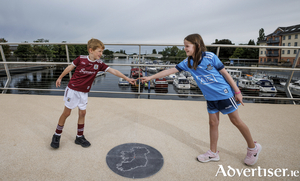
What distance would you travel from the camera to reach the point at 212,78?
5.70ft

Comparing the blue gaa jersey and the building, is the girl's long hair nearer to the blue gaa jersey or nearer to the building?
the blue gaa jersey

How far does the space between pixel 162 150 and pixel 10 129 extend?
2.26 m

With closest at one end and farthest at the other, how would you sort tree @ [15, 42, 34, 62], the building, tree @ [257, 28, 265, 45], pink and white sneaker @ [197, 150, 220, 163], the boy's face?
pink and white sneaker @ [197, 150, 220, 163] < the boy's face < tree @ [15, 42, 34, 62] < the building < tree @ [257, 28, 265, 45]

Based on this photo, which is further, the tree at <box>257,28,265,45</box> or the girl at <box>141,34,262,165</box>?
the tree at <box>257,28,265,45</box>

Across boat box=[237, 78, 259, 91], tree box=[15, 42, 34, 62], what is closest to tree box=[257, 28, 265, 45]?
tree box=[15, 42, 34, 62]

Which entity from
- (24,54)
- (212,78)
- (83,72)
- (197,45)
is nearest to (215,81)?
(212,78)

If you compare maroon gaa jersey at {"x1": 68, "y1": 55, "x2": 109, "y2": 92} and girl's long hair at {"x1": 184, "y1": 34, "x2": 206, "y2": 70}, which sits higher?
girl's long hair at {"x1": 184, "y1": 34, "x2": 206, "y2": 70}

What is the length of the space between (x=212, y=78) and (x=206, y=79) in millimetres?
60

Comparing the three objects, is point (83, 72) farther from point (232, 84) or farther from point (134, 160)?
point (232, 84)

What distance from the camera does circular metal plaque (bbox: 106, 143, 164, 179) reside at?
1.65 m

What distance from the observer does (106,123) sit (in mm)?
2885

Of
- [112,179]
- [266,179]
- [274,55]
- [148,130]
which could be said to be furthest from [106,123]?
[274,55]

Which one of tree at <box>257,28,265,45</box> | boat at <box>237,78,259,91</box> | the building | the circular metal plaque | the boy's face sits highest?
tree at <box>257,28,265,45</box>

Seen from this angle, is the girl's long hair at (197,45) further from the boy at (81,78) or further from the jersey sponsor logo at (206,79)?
the boy at (81,78)
